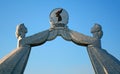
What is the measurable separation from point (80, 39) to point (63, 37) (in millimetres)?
618

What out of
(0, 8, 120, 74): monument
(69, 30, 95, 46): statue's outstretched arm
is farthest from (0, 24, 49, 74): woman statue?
(69, 30, 95, 46): statue's outstretched arm

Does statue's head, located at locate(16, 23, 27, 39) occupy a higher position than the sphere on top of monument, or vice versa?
the sphere on top of monument

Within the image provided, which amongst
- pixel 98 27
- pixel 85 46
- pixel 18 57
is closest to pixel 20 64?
pixel 18 57

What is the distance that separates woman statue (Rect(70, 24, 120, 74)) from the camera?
9.82m

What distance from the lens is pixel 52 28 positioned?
10477 millimetres

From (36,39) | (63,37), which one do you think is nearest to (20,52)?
(36,39)

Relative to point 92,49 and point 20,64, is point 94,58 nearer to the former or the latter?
point 92,49

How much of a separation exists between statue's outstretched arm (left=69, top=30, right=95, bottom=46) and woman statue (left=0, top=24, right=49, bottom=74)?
95 cm

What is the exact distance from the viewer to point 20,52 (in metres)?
10.0

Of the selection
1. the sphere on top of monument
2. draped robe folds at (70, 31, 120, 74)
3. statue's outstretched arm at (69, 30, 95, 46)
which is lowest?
draped robe folds at (70, 31, 120, 74)

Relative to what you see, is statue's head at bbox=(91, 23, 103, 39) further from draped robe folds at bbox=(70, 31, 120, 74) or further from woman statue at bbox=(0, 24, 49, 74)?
woman statue at bbox=(0, 24, 49, 74)

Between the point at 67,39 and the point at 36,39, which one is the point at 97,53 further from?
the point at 36,39

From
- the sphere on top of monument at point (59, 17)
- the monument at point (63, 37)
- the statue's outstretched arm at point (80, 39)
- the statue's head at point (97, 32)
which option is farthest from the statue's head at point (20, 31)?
the statue's head at point (97, 32)

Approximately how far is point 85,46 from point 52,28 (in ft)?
4.52
